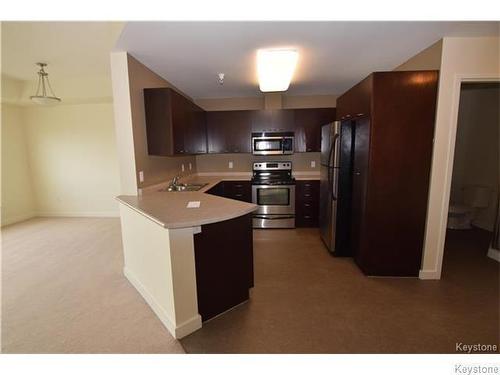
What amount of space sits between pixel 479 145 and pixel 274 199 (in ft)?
12.3

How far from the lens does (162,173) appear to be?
3.25 m

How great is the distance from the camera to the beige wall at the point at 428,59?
7.45 feet

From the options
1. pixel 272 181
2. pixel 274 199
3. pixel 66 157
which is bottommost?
pixel 274 199

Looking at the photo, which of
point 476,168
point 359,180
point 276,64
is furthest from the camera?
point 476,168

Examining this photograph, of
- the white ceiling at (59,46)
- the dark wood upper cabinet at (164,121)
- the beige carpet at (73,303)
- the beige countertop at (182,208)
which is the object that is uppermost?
the white ceiling at (59,46)

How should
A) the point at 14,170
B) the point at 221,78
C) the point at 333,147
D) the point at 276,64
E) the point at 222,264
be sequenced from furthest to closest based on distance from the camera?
the point at 14,170, the point at 221,78, the point at 333,147, the point at 276,64, the point at 222,264

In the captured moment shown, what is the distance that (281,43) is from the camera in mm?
2252

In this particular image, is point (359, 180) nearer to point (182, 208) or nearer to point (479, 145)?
point (182, 208)

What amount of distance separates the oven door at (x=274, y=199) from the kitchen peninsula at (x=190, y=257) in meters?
1.94

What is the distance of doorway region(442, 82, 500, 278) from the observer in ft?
12.6

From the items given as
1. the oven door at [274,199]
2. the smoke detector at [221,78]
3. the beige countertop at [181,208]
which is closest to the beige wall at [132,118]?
the beige countertop at [181,208]

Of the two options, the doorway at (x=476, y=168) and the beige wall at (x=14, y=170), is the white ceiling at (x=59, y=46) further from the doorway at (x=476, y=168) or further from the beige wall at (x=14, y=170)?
the doorway at (x=476, y=168)

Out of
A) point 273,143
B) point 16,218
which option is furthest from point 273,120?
point 16,218
